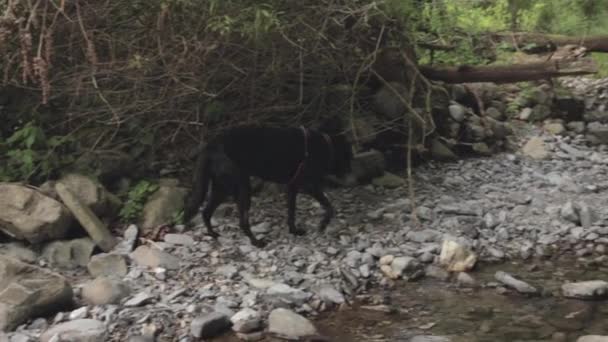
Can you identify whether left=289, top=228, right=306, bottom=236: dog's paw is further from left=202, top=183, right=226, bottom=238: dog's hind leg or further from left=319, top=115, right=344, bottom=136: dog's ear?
left=319, top=115, right=344, bottom=136: dog's ear

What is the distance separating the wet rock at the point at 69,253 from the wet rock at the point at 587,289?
3.37m

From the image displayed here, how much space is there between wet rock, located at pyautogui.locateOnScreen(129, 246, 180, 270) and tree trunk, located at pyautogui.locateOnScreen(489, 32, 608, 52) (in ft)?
14.0

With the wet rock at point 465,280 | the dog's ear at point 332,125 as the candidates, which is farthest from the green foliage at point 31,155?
the wet rock at point 465,280

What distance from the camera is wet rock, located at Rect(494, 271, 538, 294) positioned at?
4504 mm

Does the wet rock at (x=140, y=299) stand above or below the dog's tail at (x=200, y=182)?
below

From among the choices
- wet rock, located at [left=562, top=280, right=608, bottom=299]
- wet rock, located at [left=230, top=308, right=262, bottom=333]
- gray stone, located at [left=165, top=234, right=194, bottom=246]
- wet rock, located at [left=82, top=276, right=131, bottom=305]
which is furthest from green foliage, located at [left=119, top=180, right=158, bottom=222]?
wet rock, located at [left=562, top=280, right=608, bottom=299]

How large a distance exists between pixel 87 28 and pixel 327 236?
248cm

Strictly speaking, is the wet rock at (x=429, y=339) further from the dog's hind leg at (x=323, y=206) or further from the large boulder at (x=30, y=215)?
the large boulder at (x=30, y=215)

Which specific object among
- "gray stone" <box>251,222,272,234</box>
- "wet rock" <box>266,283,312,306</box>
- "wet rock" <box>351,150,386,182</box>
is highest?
"wet rock" <box>351,150,386,182</box>

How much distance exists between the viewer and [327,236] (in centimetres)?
542

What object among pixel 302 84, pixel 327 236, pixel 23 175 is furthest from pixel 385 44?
pixel 23 175

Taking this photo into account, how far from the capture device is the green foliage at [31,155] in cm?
538

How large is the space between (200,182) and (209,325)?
1.48 meters

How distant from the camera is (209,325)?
12.9 feet
